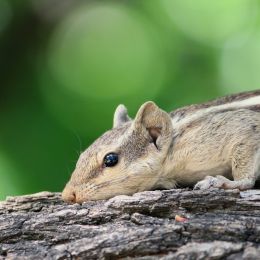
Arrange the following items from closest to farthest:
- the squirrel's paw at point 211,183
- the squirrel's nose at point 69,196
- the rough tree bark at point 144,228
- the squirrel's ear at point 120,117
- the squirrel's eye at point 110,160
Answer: the rough tree bark at point 144,228, the squirrel's paw at point 211,183, the squirrel's nose at point 69,196, the squirrel's eye at point 110,160, the squirrel's ear at point 120,117

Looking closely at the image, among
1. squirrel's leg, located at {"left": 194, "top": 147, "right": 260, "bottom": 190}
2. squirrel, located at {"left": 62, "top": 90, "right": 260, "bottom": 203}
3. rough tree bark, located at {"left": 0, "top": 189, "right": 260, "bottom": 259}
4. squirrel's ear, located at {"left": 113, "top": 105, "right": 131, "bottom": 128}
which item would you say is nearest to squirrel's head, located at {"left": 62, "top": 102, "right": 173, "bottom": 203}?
squirrel, located at {"left": 62, "top": 90, "right": 260, "bottom": 203}

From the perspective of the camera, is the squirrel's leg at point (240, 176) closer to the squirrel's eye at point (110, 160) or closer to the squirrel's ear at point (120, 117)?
the squirrel's eye at point (110, 160)

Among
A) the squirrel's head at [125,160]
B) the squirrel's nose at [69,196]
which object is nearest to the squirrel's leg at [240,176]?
the squirrel's head at [125,160]

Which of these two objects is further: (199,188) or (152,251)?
(199,188)

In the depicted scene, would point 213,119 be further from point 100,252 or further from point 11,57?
point 11,57

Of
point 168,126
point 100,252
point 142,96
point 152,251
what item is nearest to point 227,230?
point 152,251

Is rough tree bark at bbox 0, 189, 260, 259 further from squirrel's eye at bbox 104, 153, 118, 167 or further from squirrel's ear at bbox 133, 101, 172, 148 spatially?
squirrel's ear at bbox 133, 101, 172, 148

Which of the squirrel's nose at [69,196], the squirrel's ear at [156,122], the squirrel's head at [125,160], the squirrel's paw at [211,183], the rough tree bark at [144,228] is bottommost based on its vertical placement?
the rough tree bark at [144,228]

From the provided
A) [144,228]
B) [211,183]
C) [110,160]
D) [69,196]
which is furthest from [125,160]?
[144,228]

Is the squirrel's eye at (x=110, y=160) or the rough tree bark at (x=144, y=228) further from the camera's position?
the squirrel's eye at (x=110, y=160)
